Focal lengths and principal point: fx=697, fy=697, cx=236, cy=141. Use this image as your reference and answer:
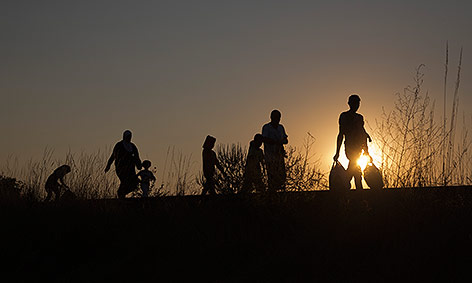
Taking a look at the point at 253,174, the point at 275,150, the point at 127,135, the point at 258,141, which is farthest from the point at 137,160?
the point at 253,174

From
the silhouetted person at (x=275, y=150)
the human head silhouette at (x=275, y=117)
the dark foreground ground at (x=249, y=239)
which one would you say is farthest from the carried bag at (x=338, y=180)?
the human head silhouette at (x=275, y=117)

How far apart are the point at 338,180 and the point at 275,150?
1.54m

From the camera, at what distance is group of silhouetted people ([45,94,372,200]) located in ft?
34.9

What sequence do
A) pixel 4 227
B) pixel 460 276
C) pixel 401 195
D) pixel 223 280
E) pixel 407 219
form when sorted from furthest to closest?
pixel 4 227 < pixel 401 195 < pixel 407 219 < pixel 223 280 < pixel 460 276

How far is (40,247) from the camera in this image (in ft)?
32.2

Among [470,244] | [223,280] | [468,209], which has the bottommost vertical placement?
[223,280]

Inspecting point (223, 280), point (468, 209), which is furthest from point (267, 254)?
point (468, 209)

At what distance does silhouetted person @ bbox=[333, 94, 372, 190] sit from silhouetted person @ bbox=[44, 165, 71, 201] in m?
4.91

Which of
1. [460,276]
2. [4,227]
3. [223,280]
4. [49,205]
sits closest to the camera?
[460,276]

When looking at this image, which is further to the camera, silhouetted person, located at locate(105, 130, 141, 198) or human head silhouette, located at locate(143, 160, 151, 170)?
human head silhouette, located at locate(143, 160, 151, 170)

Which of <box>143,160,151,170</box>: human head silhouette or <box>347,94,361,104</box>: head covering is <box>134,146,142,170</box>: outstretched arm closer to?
<box>143,160,151,170</box>: human head silhouette

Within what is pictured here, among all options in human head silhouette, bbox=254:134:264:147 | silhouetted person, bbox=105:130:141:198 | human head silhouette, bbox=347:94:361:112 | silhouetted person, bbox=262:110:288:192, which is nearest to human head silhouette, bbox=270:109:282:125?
silhouetted person, bbox=262:110:288:192

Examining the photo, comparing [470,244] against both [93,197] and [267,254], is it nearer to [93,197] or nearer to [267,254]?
[267,254]

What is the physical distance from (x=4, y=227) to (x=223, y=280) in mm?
4124
